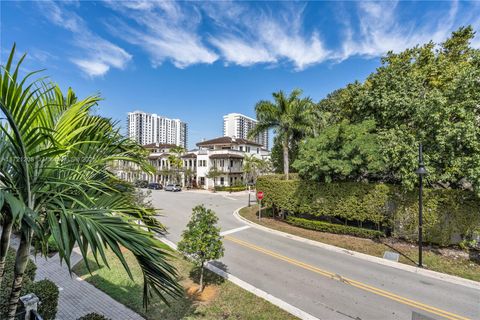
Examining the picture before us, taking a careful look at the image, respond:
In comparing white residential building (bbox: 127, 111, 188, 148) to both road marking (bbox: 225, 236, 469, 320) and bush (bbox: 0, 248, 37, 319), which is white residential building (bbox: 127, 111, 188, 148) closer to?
road marking (bbox: 225, 236, 469, 320)

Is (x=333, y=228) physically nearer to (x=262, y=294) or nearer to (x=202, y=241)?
(x=262, y=294)

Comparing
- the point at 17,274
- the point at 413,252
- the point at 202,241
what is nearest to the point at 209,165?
the point at 413,252

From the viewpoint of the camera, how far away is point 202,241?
843cm

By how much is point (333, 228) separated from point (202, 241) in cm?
970

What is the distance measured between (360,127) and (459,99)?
13.8ft

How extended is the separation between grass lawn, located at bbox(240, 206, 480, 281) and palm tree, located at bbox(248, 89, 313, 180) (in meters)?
6.22

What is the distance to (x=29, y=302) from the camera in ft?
14.5

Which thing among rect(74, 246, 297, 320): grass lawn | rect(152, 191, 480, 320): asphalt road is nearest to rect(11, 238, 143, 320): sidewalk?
rect(74, 246, 297, 320): grass lawn

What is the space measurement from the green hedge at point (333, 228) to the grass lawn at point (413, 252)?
0.26 meters

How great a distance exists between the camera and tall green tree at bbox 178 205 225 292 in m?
8.40

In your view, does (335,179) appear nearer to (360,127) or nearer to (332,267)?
(360,127)

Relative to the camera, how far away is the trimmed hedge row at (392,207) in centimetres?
1155

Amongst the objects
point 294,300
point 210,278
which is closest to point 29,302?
point 210,278

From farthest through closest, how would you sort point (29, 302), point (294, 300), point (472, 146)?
point (472, 146) → point (294, 300) → point (29, 302)
